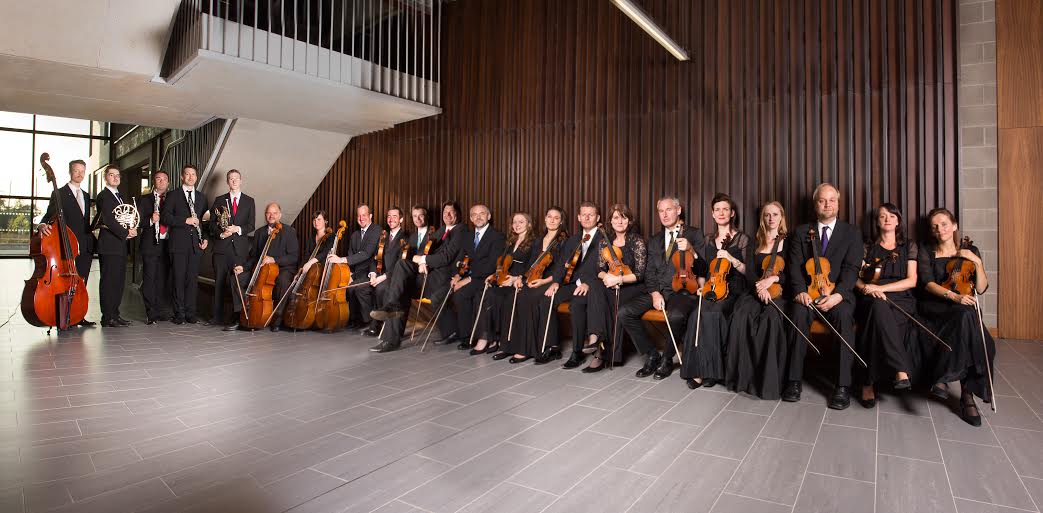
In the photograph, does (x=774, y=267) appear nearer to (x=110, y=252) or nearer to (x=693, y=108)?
(x=693, y=108)

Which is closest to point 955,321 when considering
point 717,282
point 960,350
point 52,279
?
point 960,350

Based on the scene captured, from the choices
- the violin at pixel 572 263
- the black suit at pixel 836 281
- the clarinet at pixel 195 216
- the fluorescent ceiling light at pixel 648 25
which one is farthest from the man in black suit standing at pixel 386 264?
the black suit at pixel 836 281

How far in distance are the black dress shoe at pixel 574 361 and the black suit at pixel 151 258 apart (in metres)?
4.36

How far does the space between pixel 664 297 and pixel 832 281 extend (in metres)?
1.04

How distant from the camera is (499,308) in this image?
4.57m

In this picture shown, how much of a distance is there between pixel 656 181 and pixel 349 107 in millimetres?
3369

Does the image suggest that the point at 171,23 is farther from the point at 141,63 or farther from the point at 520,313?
the point at 520,313

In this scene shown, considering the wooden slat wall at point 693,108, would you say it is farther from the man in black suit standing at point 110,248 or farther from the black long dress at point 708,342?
the man in black suit standing at point 110,248

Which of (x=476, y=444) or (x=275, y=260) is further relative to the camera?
(x=275, y=260)

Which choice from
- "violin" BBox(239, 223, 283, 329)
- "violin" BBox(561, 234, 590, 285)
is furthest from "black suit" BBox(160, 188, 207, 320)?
"violin" BBox(561, 234, 590, 285)

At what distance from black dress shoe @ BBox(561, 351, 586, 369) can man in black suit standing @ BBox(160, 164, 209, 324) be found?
4061 mm

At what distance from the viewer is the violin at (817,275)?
3.30 m

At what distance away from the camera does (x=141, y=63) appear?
17.5 feet

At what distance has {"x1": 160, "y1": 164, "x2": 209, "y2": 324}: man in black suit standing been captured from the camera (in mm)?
5855
